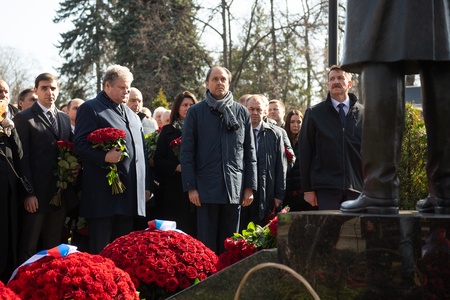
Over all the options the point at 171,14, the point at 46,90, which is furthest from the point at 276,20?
the point at 46,90

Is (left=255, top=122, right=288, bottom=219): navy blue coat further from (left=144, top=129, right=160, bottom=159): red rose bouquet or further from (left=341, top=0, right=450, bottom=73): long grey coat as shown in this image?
(left=341, top=0, right=450, bottom=73): long grey coat

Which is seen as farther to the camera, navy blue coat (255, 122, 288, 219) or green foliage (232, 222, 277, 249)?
navy blue coat (255, 122, 288, 219)

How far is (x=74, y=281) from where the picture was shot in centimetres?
424

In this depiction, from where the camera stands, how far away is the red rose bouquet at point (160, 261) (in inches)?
202

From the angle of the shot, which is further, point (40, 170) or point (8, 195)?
point (40, 170)

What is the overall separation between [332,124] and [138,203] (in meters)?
2.00

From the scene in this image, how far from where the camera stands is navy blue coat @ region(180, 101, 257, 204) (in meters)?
7.46

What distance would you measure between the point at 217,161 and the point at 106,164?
1.10 meters

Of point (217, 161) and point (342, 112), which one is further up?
point (342, 112)

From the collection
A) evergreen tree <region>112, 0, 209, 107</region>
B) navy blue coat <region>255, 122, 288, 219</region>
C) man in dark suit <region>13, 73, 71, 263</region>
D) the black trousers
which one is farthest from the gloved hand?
evergreen tree <region>112, 0, 209, 107</region>

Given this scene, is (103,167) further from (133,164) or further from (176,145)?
(176,145)

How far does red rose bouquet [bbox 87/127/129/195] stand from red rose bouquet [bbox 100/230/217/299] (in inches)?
66.6

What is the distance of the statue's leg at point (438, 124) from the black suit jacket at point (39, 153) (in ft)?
14.6

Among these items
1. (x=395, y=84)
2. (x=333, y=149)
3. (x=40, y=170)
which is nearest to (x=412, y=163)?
(x=333, y=149)
